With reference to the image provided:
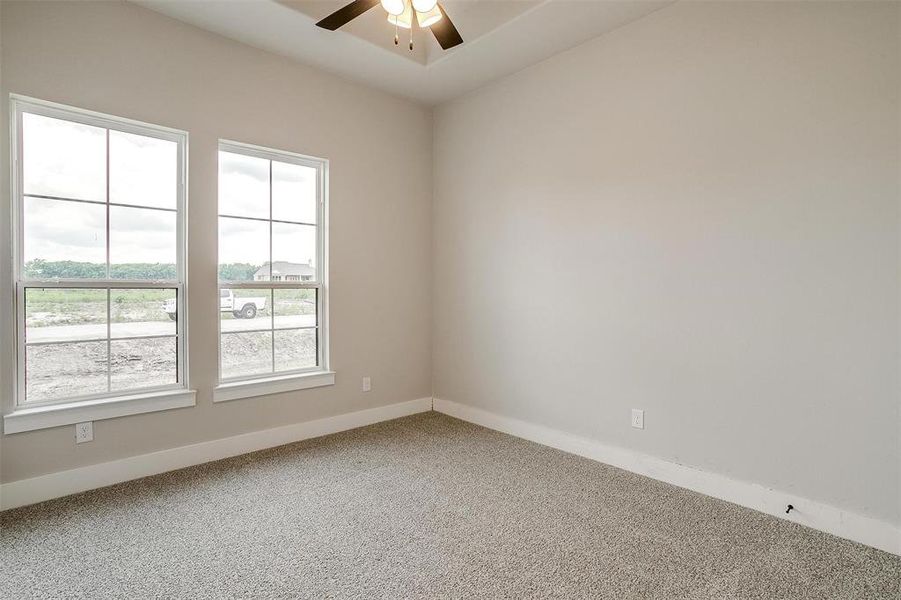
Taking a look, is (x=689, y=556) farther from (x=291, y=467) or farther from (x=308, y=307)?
(x=308, y=307)

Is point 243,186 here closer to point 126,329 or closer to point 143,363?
point 126,329

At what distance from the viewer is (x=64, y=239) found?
263 cm

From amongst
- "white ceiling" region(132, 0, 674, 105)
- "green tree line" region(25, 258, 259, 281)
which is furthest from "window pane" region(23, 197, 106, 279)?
"white ceiling" region(132, 0, 674, 105)

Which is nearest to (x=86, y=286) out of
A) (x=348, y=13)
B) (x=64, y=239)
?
(x=64, y=239)

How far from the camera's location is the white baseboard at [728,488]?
Answer: 2.13 m

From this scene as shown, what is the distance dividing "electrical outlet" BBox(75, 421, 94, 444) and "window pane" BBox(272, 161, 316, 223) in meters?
1.75

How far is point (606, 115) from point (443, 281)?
1.97 meters

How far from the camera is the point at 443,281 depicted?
4316 millimetres

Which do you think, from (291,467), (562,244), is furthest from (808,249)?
(291,467)

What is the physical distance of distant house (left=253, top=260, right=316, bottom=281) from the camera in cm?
343

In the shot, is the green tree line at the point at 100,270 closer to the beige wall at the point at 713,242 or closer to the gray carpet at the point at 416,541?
the gray carpet at the point at 416,541

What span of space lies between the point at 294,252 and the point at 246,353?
0.84 meters

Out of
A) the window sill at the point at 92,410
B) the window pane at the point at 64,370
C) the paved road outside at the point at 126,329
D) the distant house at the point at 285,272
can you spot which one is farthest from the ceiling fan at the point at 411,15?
the window sill at the point at 92,410

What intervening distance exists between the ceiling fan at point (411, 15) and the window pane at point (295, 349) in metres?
2.15
